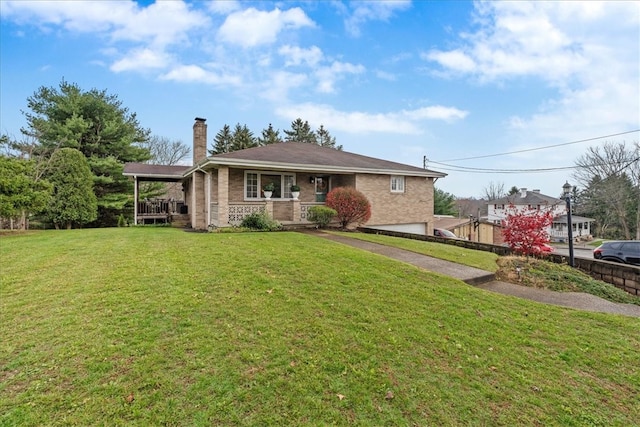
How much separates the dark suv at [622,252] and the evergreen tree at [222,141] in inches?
1441

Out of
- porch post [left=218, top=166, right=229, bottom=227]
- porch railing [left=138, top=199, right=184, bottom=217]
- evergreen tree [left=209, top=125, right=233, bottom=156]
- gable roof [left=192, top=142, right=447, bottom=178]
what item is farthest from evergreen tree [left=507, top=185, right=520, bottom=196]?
porch post [left=218, top=166, right=229, bottom=227]

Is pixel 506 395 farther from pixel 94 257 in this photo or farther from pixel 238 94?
pixel 238 94

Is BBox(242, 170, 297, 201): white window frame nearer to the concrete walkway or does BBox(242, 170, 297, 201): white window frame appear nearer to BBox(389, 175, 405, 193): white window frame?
BBox(389, 175, 405, 193): white window frame

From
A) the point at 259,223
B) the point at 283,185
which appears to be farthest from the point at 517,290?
the point at 283,185

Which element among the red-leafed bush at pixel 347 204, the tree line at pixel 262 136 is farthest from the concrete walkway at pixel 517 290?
the tree line at pixel 262 136

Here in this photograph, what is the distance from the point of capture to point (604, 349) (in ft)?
12.9

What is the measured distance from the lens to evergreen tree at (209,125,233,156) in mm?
40219

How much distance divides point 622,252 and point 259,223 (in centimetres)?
1529

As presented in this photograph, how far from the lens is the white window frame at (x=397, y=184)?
17188mm

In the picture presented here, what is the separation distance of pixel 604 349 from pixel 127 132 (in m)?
28.0

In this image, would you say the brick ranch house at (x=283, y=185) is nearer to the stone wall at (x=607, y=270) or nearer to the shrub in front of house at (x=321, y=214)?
the shrub in front of house at (x=321, y=214)

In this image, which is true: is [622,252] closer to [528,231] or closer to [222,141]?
[528,231]

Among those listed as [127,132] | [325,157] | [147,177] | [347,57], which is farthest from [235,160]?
[127,132]

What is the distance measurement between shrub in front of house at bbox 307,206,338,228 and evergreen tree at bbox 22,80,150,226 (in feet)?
49.0
